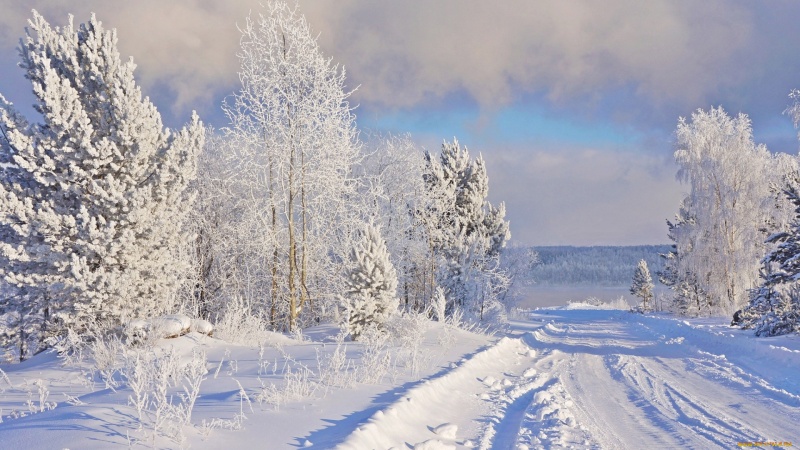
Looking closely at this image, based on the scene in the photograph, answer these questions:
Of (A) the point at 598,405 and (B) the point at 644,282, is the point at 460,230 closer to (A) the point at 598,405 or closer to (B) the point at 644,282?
(A) the point at 598,405

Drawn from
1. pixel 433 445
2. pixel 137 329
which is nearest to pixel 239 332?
pixel 137 329

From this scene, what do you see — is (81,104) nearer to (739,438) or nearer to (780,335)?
(739,438)

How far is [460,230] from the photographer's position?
86.0 feet

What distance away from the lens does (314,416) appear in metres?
5.04

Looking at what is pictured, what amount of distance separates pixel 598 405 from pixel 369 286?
7184 mm

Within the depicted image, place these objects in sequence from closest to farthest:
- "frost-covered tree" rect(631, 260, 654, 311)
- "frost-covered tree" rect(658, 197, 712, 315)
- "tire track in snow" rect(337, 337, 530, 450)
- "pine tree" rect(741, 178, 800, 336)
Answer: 1. "tire track in snow" rect(337, 337, 530, 450)
2. "pine tree" rect(741, 178, 800, 336)
3. "frost-covered tree" rect(658, 197, 712, 315)
4. "frost-covered tree" rect(631, 260, 654, 311)

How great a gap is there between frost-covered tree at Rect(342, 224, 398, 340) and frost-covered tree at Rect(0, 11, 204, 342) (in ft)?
15.4

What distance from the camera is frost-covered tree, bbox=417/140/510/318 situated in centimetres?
2458

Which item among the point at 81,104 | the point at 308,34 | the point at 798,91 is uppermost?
the point at 308,34

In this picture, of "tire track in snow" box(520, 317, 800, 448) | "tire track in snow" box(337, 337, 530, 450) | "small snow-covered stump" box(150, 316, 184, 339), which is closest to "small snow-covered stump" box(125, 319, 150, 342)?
"small snow-covered stump" box(150, 316, 184, 339)

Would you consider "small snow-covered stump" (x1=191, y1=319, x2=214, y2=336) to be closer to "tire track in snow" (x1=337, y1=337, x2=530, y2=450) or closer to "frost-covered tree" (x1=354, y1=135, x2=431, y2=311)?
"tire track in snow" (x1=337, y1=337, x2=530, y2=450)

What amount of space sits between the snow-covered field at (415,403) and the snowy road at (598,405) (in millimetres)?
27

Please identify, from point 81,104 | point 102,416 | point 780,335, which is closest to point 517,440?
point 102,416

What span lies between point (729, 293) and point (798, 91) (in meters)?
13.8
